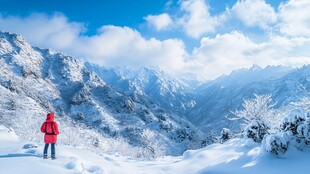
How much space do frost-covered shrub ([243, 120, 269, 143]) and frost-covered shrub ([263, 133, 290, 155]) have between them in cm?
354

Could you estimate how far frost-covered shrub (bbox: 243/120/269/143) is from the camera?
18.6 metres

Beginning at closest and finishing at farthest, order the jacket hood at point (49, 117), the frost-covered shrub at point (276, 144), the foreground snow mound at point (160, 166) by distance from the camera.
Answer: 1. the foreground snow mound at point (160, 166)
2. the frost-covered shrub at point (276, 144)
3. the jacket hood at point (49, 117)

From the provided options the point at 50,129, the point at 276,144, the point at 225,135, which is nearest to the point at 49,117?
the point at 50,129

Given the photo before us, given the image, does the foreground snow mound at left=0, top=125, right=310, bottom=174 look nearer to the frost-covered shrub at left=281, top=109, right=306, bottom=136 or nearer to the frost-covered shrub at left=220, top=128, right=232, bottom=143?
the frost-covered shrub at left=281, top=109, right=306, bottom=136

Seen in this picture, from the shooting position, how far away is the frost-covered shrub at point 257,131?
60.9ft

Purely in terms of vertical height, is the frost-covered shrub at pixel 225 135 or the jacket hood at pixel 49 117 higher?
the jacket hood at pixel 49 117

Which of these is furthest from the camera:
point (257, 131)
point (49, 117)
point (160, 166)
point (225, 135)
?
point (225, 135)

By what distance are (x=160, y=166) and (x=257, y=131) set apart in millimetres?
6457

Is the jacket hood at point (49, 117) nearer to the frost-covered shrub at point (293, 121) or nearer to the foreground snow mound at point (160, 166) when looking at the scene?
the foreground snow mound at point (160, 166)

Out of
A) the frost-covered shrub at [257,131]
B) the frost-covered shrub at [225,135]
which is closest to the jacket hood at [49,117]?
the frost-covered shrub at [257,131]

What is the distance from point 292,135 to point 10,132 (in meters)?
15.2

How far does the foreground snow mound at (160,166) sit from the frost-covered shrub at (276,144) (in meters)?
0.28

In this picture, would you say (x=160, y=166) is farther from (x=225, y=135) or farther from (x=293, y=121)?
(x=225, y=135)

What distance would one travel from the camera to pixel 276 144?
14.8 m
